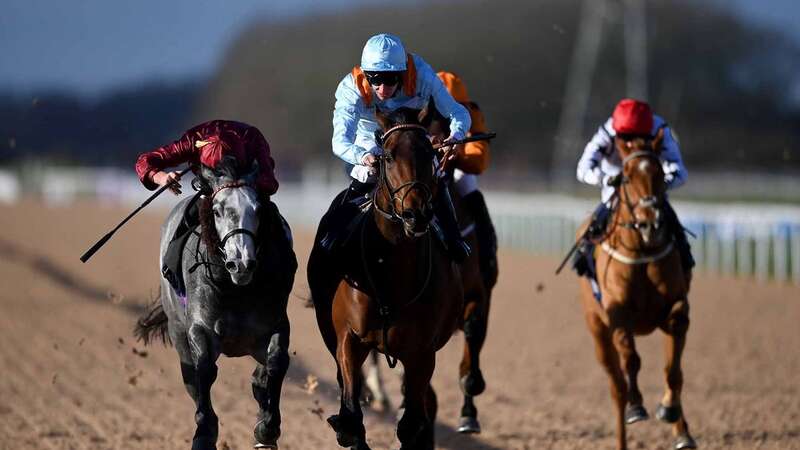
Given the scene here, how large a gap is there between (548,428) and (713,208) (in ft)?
37.2

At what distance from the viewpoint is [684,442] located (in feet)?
23.7

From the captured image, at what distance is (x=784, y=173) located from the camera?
136ft

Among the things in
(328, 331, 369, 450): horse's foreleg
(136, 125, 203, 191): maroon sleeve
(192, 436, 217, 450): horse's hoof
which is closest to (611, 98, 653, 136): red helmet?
(328, 331, 369, 450): horse's foreleg

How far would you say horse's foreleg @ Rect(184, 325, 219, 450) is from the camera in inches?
224

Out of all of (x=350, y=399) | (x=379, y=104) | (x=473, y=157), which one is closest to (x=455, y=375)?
(x=473, y=157)

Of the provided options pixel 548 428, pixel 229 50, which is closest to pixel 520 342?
pixel 548 428

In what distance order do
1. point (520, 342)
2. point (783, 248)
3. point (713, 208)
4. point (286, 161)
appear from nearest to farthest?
point (520, 342)
point (783, 248)
point (713, 208)
point (286, 161)

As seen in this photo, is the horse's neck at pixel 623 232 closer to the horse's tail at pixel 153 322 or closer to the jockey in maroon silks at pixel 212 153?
the jockey in maroon silks at pixel 212 153

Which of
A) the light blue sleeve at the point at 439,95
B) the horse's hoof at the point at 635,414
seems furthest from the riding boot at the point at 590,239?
the light blue sleeve at the point at 439,95

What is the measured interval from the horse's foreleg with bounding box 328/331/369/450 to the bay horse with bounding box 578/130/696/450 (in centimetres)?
214

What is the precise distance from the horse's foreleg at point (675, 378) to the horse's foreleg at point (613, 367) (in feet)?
0.72

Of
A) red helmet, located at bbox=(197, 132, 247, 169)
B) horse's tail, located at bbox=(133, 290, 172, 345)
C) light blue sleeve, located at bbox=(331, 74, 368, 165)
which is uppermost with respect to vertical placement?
light blue sleeve, located at bbox=(331, 74, 368, 165)

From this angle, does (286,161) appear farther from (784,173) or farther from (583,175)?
(583,175)

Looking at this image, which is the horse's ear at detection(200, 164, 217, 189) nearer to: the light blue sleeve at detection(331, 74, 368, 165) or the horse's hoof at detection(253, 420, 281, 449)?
the light blue sleeve at detection(331, 74, 368, 165)
